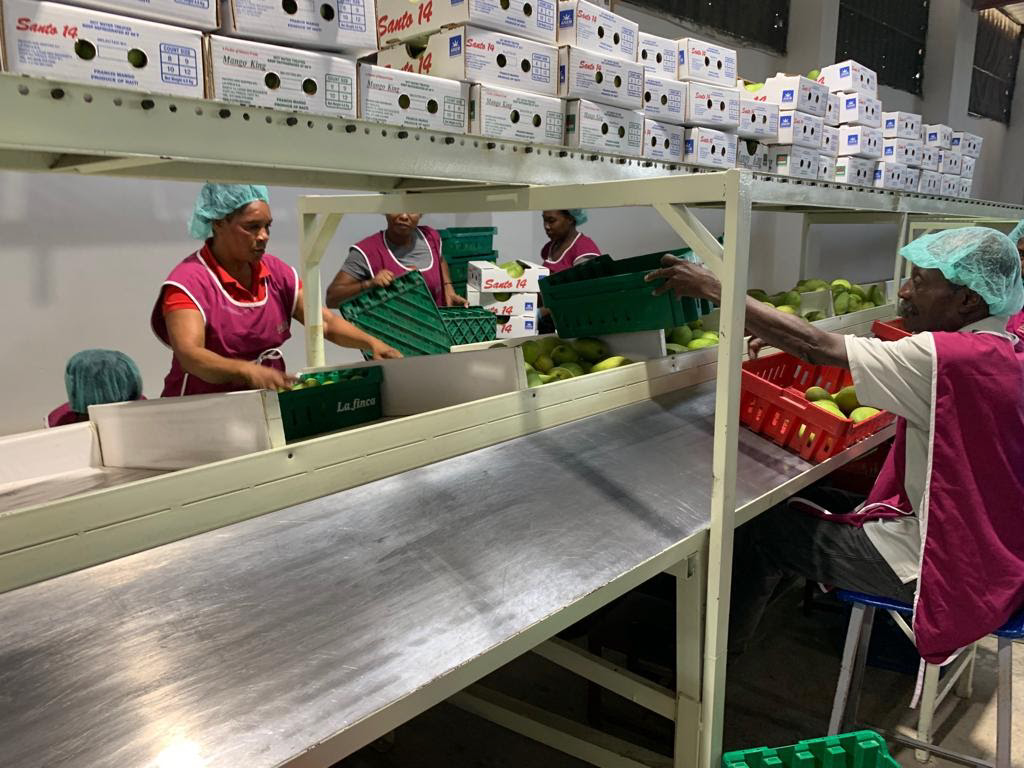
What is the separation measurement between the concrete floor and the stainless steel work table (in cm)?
→ 120

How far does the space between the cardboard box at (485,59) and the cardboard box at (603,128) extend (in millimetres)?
81

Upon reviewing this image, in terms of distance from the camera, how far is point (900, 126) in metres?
4.18

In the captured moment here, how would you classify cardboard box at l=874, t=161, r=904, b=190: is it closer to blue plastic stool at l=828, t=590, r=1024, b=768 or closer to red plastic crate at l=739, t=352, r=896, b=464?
red plastic crate at l=739, t=352, r=896, b=464

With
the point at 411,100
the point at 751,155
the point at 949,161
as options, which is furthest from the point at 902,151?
the point at 411,100

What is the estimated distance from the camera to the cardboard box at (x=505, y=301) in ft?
14.4

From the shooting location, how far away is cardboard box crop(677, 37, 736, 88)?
248cm

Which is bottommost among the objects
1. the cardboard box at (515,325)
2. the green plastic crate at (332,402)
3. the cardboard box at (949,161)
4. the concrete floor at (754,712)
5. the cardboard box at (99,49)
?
the concrete floor at (754,712)

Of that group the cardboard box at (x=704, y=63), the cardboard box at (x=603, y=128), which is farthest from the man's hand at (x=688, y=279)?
the cardboard box at (x=704, y=63)

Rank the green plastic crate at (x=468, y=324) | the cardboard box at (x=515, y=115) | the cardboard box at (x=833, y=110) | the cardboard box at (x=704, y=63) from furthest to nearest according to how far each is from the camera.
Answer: the cardboard box at (x=833, y=110)
the green plastic crate at (x=468, y=324)
the cardboard box at (x=704, y=63)
the cardboard box at (x=515, y=115)

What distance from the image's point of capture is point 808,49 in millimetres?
8500

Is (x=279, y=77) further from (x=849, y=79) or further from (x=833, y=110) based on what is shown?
(x=849, y=79)

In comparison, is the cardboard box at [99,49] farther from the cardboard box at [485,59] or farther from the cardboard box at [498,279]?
the cardboard box at [498,279]

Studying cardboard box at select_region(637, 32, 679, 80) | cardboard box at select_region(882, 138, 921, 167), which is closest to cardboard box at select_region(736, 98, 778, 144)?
cardboard box at select_region(637, 32, 679, 80)

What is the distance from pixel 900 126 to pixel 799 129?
1479mm
